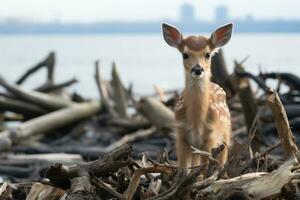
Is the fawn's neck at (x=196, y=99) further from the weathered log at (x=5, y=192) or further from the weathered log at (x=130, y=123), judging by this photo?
the weathered log at (x=130, y=123)

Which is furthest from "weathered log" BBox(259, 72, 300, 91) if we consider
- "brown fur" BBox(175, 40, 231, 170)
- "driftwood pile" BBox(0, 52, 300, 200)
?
"brown fur" BBox(175, 40, 231, 170)

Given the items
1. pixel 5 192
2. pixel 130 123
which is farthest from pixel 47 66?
pixel 5 192

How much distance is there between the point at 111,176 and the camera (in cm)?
375

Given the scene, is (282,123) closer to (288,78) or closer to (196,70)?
(196,70)

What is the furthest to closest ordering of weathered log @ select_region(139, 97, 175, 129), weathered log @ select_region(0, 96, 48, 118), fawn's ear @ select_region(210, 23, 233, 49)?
weathered log @ select_region(0, 96, 48, 118) → weathered log @ select_region(139, 97, 175, 129) → fawn's ear @ select_region(210, 23, 233, 49)

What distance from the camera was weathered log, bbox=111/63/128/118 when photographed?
9.67 metres

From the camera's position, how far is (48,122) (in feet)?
30.9

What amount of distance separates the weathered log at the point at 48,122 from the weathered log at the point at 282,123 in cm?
487

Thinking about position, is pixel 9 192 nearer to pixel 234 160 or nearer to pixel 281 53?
pixel 234 160

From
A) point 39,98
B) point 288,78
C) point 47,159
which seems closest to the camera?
point 47,159

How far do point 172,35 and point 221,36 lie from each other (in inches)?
13.8

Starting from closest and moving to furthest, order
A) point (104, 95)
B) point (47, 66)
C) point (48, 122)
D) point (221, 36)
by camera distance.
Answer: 1. point (221, 36)
2. point (48, 122)
3. point (104, 95)
4. point (47, 66)

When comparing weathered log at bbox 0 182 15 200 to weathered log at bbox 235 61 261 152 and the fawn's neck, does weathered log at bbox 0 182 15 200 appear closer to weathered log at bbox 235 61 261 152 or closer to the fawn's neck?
the fawn's neck

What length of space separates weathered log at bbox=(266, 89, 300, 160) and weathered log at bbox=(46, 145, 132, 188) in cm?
69
